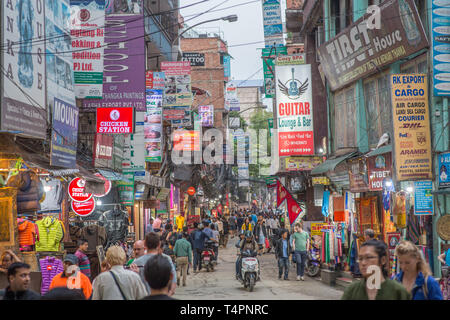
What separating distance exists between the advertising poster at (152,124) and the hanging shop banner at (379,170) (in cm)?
1286

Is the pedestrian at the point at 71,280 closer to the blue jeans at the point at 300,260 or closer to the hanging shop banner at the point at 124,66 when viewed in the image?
the hanging shop banner at the point at 124,66

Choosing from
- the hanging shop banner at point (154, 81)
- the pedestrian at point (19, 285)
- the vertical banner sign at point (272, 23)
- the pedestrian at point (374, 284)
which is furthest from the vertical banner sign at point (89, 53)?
the vertical banner sign at point (272, 23)

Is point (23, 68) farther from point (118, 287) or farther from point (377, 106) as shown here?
point (377, 106)

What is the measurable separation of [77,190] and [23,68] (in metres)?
4.06

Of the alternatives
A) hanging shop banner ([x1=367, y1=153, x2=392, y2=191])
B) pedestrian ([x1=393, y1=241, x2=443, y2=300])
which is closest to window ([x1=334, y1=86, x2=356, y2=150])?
hanging shop banner ([x1=367, y1=153, x2=392, y2=191])

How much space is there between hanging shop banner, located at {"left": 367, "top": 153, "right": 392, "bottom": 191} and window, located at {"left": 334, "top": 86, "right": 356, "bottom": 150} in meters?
4.49

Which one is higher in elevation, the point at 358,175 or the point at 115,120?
the point at 115,120

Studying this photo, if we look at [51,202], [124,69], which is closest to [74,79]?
[124,69]

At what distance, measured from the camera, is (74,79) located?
56.0ft

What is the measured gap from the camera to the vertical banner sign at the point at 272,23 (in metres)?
30.6

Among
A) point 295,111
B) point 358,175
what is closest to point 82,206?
point 358,175

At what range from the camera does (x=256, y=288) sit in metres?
16.5

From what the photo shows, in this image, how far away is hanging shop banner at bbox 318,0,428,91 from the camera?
14056 mm
